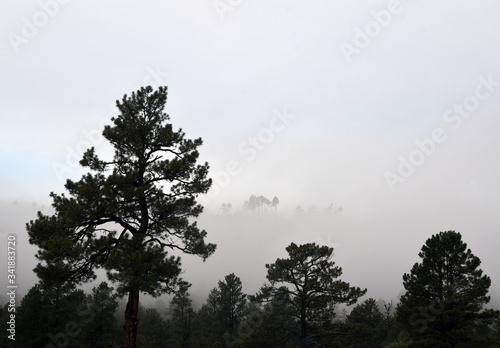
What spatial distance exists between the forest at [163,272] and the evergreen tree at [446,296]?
7 cm

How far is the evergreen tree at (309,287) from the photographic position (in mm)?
21453

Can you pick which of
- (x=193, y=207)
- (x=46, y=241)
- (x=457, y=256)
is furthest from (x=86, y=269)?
(x=457, y=256)

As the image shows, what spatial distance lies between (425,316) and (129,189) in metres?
20.4

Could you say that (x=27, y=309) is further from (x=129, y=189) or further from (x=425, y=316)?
(x=425, y=316)

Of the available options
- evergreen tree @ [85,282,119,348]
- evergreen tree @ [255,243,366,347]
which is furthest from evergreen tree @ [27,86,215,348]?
evergreen tree @ [85,282,119,348]

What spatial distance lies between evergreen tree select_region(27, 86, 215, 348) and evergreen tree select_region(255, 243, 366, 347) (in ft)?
31.8

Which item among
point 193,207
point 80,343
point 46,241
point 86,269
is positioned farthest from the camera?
point 80,343

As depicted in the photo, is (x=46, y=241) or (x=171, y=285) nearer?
(x=46, y=241)

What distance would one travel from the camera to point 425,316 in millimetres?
20375

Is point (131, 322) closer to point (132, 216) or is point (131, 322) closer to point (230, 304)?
point (132, 216)

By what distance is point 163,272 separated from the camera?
12.3 m

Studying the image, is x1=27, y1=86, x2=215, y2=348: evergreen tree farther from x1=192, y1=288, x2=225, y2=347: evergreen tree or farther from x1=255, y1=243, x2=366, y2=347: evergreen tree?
x1=192, y1=288, x2=225, y2=347: evergreen tree

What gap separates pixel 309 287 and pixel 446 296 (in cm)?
907

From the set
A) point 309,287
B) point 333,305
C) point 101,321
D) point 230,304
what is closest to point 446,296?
point 333,305
